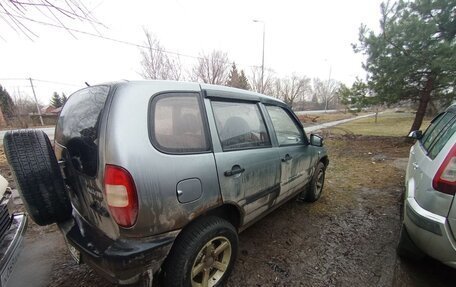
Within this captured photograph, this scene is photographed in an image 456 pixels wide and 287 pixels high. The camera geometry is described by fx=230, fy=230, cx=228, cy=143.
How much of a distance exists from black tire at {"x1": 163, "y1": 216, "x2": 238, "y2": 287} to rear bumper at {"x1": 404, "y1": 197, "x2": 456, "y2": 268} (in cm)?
173

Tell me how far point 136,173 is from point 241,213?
117 centimetres

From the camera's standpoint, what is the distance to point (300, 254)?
2621mm

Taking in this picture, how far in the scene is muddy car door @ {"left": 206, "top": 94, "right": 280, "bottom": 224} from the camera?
1943mm

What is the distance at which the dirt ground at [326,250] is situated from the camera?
7.46ft

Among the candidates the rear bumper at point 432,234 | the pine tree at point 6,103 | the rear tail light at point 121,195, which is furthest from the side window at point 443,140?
the pine tree at point 6,103

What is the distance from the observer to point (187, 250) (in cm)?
172

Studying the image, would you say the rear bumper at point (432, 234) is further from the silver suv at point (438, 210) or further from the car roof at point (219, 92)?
the car roof at point (219, 92)

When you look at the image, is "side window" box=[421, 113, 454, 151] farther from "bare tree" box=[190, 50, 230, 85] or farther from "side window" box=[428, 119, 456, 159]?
"bare tree" box=[190, 50, 230, 85]

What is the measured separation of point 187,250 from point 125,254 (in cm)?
45

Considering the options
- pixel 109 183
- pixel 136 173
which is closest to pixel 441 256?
pixel 136 173

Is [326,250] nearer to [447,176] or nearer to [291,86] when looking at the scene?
[447,176]

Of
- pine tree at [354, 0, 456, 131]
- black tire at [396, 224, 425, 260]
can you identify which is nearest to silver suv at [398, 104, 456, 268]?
black tire at [396, 224, 425, 260]

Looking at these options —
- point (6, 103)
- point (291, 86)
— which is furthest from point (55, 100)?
point (291, 86)

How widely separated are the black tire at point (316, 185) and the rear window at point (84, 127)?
3088 millimetres
